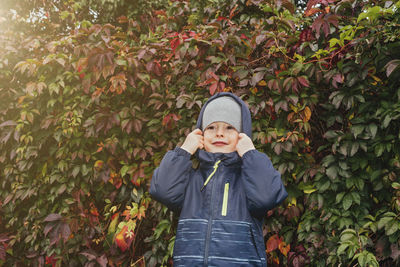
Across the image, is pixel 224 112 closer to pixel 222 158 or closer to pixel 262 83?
pixel 222 158

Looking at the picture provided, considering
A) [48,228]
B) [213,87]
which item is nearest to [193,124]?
[213,87]

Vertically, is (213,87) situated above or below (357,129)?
above

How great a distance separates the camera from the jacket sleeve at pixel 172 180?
1.77m

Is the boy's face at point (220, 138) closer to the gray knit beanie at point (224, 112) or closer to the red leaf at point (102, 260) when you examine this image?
the gray knit beanie at point (224, 112)

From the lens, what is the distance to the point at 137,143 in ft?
8.19

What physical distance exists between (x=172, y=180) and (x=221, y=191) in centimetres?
28

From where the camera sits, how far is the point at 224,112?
1857 mm

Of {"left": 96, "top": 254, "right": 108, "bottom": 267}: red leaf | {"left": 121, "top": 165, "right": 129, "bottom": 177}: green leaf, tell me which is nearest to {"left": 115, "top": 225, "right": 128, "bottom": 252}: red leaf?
{"left": 96, "top": 254, "right": 108, "bottom": 267}: red leaf

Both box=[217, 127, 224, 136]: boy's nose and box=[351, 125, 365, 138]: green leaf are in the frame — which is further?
box=[351, 125, 365, 138]: green leaf

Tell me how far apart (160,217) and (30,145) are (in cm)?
142

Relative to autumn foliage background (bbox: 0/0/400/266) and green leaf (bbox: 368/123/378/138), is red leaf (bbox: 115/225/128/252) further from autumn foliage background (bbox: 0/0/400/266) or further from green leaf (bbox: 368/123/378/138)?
green leaf (bbox: 368/123/378/138)

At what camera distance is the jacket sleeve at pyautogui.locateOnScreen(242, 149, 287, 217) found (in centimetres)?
162

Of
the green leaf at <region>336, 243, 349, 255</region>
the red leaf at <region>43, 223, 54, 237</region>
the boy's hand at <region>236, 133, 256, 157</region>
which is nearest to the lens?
the boy's hand at <region>236, 133, 256, 157</region>

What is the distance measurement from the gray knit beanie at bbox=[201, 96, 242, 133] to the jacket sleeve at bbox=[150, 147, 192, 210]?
0.85 feet
